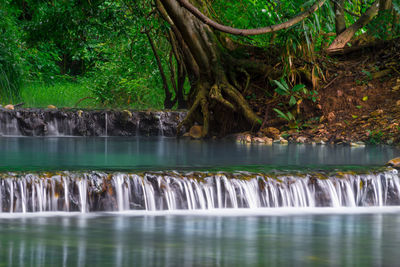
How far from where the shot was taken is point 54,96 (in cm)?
2389

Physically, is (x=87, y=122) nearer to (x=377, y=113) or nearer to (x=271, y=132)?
(x=271, y=132)

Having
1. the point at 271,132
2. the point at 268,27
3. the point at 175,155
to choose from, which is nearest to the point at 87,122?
the point at 271,132

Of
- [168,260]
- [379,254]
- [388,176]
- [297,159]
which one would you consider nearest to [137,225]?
[168,260]

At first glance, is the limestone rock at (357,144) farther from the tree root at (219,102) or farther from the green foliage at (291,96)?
the tree root at (219,102)

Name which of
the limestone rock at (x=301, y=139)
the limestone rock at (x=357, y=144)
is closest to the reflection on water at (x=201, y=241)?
the limestone rock at (x=357, y=144)

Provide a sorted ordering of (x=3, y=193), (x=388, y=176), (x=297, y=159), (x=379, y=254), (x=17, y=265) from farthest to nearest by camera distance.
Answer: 1. (x=297, y=159)
2. (x=388, y=176)
3. (x=3, y=193)
4. (x=379, y=254)
5. (x=17, y=265)

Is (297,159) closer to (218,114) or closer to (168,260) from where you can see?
(218,114)

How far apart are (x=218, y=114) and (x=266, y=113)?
989mm

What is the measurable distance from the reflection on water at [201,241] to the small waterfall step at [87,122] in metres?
10.8

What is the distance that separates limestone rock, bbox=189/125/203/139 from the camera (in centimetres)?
1633

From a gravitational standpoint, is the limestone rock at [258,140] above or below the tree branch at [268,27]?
below

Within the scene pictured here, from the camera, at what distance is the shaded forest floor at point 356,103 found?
15375 mm

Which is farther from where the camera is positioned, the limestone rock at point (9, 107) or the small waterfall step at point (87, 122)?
the limestone rock at point (9, 107)

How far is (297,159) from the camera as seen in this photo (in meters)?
11.5
